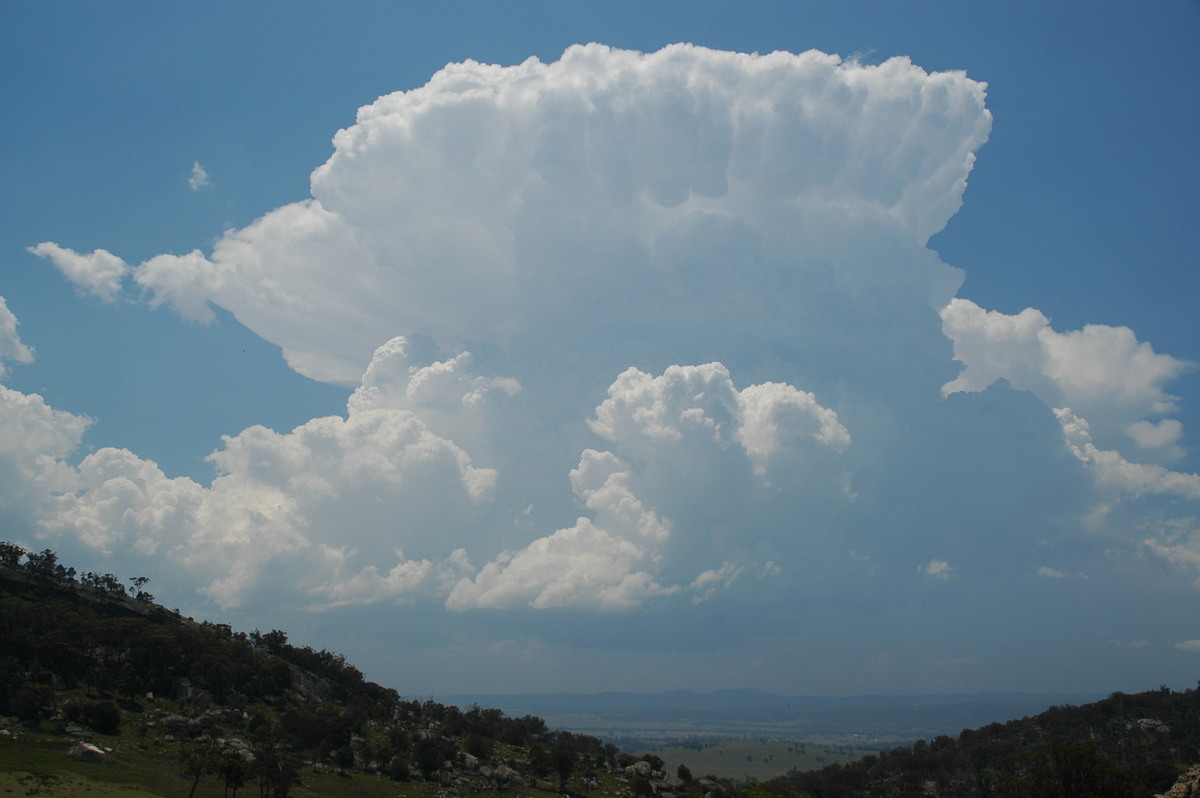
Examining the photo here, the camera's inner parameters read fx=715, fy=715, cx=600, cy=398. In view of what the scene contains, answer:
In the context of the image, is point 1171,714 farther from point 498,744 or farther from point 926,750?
point 498,744

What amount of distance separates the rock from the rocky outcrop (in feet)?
296

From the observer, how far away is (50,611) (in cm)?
10112

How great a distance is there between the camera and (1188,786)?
5047cm

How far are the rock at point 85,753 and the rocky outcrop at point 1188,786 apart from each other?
90.3 metres

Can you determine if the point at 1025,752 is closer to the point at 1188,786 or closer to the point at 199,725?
the point at 1188,786

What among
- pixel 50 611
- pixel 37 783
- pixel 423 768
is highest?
pixel 50 611

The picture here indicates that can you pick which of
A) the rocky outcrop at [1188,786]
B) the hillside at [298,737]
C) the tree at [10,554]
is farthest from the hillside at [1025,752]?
the tree at [10,554]

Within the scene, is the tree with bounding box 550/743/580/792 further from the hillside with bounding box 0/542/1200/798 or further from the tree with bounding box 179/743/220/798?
the tree with bounding box 179/743/220/798

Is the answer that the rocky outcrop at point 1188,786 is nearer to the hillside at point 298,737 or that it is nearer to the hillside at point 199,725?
the hillside at point 298,737

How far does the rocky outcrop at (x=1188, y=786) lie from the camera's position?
49.6 metres

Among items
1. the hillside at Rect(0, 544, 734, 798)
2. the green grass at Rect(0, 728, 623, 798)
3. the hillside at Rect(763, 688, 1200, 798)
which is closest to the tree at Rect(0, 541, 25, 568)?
the hillside at Rect(0, 544, 734, 798)

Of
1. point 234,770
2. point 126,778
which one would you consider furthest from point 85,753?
point 234,770

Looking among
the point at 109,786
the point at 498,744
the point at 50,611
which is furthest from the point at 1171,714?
the point at 50,611

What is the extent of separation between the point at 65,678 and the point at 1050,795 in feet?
369
